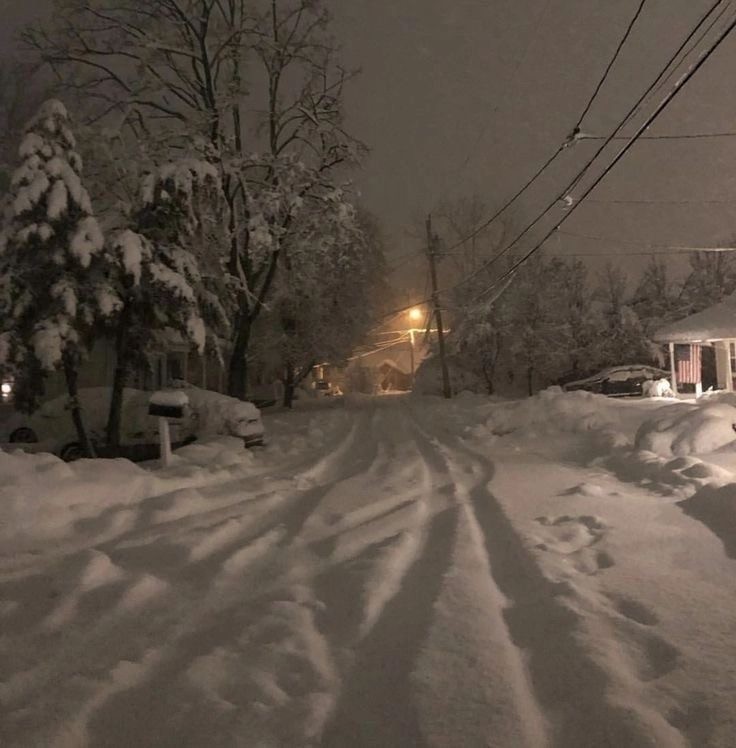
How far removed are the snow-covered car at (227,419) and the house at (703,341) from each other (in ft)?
58.8

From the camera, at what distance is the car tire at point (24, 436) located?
14.3 meters

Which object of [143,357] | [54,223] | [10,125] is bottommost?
[143,357]

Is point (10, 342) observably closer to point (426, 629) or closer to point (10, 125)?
point (426, 629)

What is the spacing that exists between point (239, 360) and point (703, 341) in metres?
18.0

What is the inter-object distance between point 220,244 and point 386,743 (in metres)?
18.0

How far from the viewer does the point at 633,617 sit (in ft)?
14.4

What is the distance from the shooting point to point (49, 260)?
11.5 meters

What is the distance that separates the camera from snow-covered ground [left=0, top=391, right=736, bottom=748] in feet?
10.6

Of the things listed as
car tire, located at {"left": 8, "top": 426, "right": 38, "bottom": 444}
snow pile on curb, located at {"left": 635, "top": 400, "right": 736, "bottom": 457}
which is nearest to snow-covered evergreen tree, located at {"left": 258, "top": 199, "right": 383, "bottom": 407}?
car tire, located at {"left": 8, "top": 426, "right": 38, "bottom": 444}

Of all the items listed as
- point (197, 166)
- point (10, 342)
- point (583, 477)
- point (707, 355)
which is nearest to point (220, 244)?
point (197, 166)

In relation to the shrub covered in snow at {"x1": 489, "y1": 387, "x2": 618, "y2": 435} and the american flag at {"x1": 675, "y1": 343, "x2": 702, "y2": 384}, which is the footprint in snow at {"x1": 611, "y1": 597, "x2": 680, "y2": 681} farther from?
the american flag at {"x1": 675, "y1": 343, "x2": 702, "y2": 384}

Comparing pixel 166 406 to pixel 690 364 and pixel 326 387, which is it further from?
pixel 326 387

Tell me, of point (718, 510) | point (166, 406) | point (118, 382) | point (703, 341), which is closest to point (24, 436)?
point (118, 382)

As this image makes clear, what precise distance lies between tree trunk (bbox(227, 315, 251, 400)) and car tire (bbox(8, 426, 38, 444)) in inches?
329
